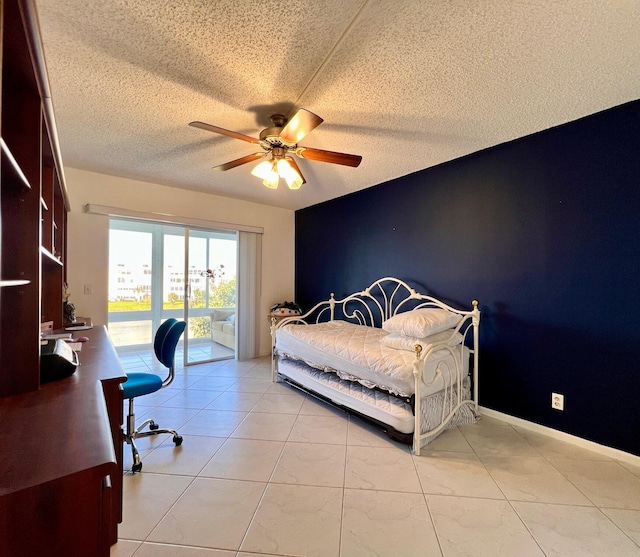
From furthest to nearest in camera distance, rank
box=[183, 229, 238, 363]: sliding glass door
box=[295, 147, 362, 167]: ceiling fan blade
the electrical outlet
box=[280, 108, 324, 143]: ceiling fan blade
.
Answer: box=[183, 229, 238, 363]: sliding glass door → the electrical outlet → box=[295, 147, 362, 167]: ceiling fan blade → box=[280, 108, 324, 143]: ceiling fan blade

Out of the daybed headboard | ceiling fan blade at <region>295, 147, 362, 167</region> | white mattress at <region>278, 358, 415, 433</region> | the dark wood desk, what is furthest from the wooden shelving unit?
the daybed headboard

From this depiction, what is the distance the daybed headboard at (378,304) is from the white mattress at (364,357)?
362 mm

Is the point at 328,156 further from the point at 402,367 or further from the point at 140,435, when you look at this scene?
the point at 140,435

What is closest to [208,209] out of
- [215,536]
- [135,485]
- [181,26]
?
[181,26]

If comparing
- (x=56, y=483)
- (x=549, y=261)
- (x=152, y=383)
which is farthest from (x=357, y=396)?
(x=56, y=483)

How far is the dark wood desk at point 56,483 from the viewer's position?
54 centimetres

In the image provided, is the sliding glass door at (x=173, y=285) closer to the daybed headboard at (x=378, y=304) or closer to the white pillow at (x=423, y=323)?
the daybed headboard at (x=378, y=304)

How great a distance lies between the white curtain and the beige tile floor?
196 cm

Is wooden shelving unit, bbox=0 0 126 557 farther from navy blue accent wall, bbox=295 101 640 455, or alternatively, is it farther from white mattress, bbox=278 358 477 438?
navy blue accent wall, bbox=295 101 640 455

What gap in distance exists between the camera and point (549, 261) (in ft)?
7.60

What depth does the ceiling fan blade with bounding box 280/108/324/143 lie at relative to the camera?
65.5 inches

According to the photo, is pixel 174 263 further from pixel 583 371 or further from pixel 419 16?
pixel 583 371

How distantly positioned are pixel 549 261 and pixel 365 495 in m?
2.14

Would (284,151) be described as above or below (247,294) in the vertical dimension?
above
